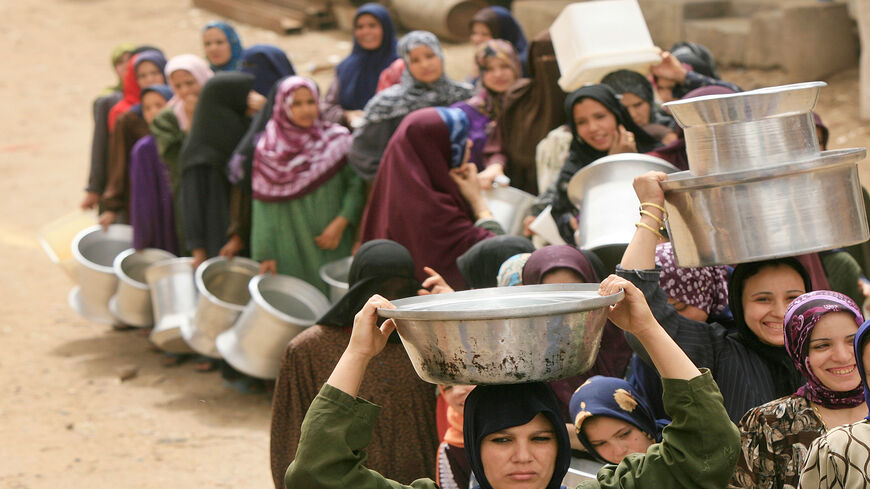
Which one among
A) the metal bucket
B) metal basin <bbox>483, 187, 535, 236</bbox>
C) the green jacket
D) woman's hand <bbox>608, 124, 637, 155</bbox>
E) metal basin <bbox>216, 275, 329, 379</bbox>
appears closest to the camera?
the green jacket

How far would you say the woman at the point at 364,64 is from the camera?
7723 millimetres

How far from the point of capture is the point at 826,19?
8.72 m

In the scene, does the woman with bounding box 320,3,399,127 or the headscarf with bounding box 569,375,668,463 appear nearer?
the headscarf with bounding box 569,375,668,463

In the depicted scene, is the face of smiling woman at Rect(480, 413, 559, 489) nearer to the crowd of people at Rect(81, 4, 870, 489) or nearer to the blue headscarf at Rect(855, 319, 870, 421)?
the crowd of people at Rect(81, 4, 870, 489)

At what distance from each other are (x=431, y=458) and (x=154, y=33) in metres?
14.5

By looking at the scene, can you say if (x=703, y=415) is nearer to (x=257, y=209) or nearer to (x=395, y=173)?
(x=395, y=173)

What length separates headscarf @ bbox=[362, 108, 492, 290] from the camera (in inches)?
200

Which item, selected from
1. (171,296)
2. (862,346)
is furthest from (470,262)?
(171,296)

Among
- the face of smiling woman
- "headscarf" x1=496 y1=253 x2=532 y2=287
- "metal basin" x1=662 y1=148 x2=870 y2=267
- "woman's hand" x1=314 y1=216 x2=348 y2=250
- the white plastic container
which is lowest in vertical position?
"woman's hand" x1=314 y1=216 x2=348 y2=250

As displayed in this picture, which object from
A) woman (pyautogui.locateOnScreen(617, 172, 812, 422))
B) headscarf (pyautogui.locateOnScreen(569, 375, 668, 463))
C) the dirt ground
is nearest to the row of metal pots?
the dirt ground

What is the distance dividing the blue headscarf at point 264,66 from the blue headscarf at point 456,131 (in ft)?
8.61

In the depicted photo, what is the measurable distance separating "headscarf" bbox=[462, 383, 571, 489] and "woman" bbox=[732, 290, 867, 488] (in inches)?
23.5

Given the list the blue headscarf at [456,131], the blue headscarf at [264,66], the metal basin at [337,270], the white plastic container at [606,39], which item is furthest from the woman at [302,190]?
the white plastic container at [606,39]

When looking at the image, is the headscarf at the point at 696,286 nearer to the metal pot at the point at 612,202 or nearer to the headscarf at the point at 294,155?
the metal pot at the point at 612,202
